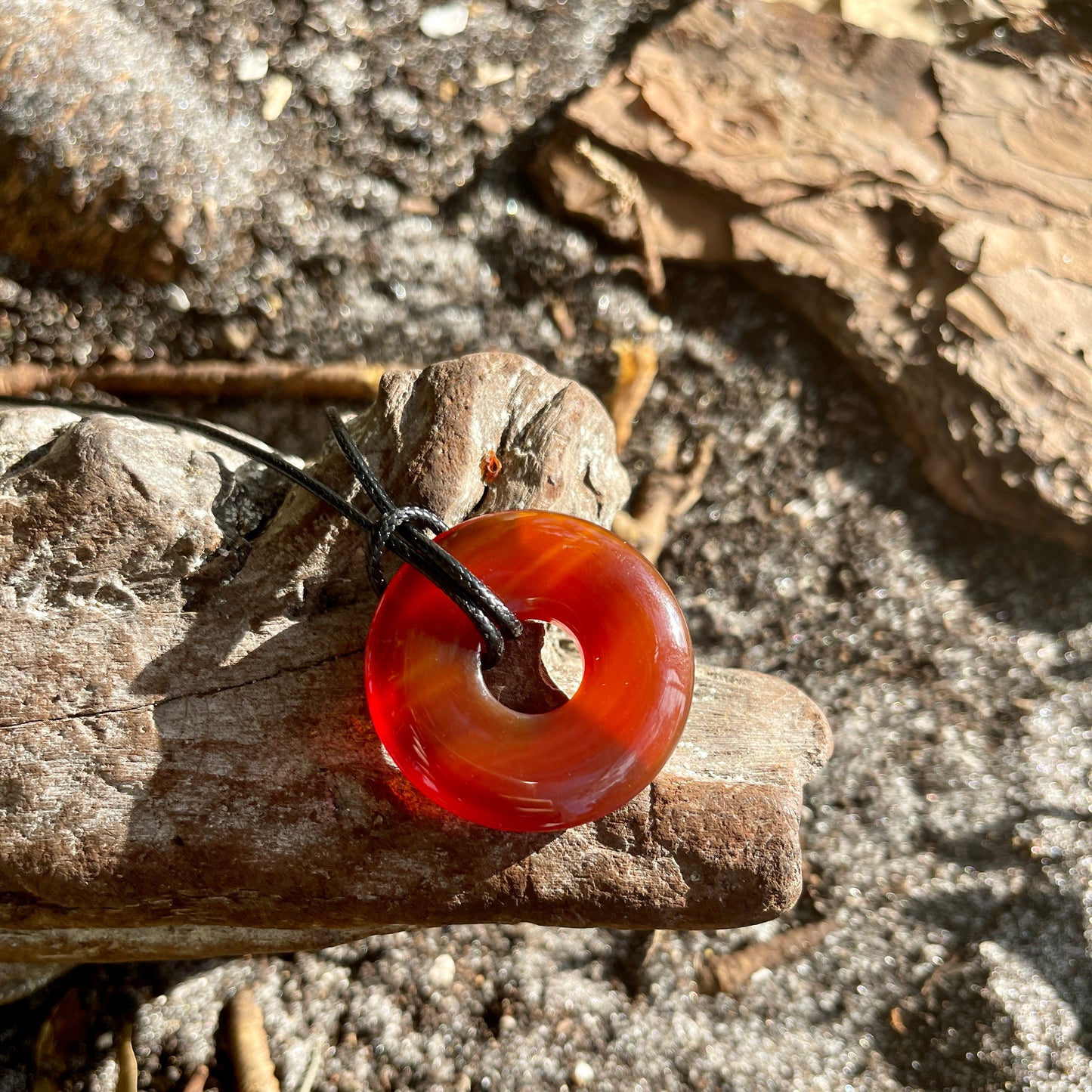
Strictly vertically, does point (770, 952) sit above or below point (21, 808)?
below

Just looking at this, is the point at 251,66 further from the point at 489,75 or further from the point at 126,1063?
the point at 126,1063

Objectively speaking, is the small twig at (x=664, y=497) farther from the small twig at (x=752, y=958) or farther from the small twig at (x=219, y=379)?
the small twig at (x=752, y=958)

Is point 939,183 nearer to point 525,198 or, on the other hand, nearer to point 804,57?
point 804,57

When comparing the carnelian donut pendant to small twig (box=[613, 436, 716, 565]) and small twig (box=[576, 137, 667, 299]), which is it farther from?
small twig (box=[576, 137, 667, 299])

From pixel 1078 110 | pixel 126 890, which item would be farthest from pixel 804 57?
pixel 126 890

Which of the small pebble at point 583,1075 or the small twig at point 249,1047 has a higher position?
the small pebble at point 583,1075

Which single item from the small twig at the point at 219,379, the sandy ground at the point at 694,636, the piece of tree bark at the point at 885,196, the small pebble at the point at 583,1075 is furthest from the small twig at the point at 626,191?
the small pebble at the point at 583,1075

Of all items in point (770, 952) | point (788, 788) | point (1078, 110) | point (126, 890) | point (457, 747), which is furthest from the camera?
point (1078, 110)
